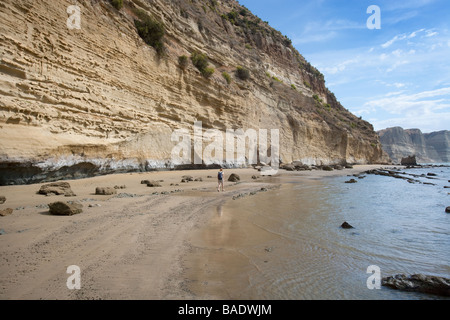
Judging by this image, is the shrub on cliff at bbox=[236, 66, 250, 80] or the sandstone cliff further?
the sandstone cliff

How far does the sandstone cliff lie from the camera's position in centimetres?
14412

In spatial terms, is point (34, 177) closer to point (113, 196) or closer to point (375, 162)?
point (113, 196)

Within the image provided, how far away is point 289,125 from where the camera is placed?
37.3 m

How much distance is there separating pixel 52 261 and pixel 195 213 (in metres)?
3.88

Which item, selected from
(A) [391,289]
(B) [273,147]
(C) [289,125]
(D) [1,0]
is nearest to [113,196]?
(A) [391,289]

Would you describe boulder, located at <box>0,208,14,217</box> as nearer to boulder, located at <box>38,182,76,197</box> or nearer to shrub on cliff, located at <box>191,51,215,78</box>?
boulder, located at <box>38,182,76,197</box>

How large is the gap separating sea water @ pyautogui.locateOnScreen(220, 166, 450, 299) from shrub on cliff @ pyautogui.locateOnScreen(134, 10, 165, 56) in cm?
1559

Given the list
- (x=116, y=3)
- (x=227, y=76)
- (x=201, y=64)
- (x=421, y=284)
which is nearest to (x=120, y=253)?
(x=421, y=284)

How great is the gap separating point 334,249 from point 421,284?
4.85ft

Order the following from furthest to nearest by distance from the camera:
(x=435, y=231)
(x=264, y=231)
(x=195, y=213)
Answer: (x=195, y=213), (x=435, y=231), (x=264, y=231)

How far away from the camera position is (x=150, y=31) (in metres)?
18.5

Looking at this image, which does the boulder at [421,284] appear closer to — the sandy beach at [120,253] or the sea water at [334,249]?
the sea water at [334,249]

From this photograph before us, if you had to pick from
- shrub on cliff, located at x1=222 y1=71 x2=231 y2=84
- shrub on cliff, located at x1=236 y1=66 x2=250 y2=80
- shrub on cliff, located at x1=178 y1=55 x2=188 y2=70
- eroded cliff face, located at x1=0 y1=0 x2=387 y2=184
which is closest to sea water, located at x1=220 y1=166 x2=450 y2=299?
eroded cliff face, located at x1=0 y1=0 x2=387 y2=184

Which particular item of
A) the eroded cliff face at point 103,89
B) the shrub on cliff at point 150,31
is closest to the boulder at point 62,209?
the eroded cliff face at point 103,89
